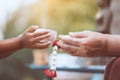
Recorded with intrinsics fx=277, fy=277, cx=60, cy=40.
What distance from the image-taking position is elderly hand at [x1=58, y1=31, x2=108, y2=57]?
68 centimetres

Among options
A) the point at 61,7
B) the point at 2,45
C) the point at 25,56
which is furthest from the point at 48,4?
the point at 2,45

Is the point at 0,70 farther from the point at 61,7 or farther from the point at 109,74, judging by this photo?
the point at 109,74

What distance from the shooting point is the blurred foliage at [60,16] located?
7.52ft

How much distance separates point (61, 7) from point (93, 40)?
1.66 meters

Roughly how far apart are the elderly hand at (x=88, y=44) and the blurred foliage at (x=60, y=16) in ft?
5.15

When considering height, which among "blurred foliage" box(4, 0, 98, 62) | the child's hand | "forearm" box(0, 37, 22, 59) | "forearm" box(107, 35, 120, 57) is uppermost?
"forearm" box(107, 35, 120, 57)

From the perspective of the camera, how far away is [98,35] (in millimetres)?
687

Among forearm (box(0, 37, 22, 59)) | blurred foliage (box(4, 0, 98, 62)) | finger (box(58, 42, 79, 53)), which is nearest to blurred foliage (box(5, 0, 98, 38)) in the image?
blurred foliage (box(4, 0, 98, 62))

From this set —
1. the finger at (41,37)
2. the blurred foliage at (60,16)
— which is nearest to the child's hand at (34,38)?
the finger at (41,37)

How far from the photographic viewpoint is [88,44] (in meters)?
0.68

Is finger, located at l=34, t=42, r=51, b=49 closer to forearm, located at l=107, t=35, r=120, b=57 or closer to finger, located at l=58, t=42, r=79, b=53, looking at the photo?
finger, located at l=58, t=42, r=79, b=53

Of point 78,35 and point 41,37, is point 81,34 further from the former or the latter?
point 41,37

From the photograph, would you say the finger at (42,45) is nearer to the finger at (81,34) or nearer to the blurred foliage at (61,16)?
the finger at (81,34)

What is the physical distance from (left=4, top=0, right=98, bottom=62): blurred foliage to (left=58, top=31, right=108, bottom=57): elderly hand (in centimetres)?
157
